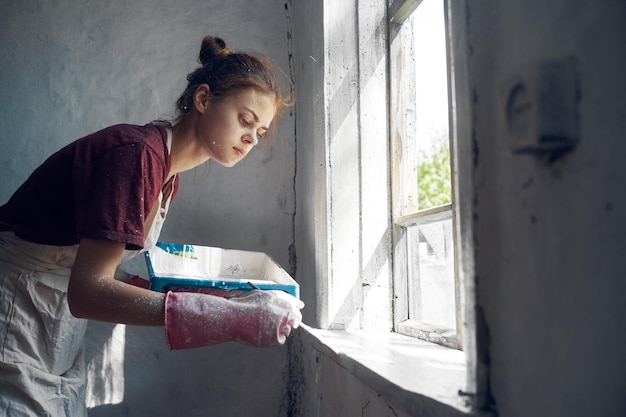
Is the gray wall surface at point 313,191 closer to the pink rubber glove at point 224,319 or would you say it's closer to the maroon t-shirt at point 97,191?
the pink rubber glove at point 224,319

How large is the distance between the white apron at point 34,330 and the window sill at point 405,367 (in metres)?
0.61

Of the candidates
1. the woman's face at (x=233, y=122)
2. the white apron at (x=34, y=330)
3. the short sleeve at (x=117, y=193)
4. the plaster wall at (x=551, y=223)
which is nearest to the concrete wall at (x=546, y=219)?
the plaster wall at (x=551, y=223)

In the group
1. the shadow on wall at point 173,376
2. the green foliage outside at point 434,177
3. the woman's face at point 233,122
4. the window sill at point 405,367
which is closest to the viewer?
the window sill at point 405,367

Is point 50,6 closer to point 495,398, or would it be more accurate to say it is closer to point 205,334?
point 205,334

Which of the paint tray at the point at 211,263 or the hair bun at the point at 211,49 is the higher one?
the hair bun at the point at 211,49

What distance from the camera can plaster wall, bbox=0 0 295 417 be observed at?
163 centimetres

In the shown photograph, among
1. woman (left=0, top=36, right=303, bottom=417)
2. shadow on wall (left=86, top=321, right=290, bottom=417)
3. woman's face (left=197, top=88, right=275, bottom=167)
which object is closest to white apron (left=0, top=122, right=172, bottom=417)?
woman (left=0, top=36, right=303, bottom=417)

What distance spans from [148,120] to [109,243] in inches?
35.6

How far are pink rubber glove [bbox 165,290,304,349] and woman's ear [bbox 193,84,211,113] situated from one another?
1.77 ft

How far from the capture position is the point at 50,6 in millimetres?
1700

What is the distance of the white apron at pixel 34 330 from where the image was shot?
107 cm

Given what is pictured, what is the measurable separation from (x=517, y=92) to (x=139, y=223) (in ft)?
2.42

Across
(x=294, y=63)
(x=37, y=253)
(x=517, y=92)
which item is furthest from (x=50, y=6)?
(x=517, y=92)

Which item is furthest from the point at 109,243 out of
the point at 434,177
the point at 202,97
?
the point at 434,177
